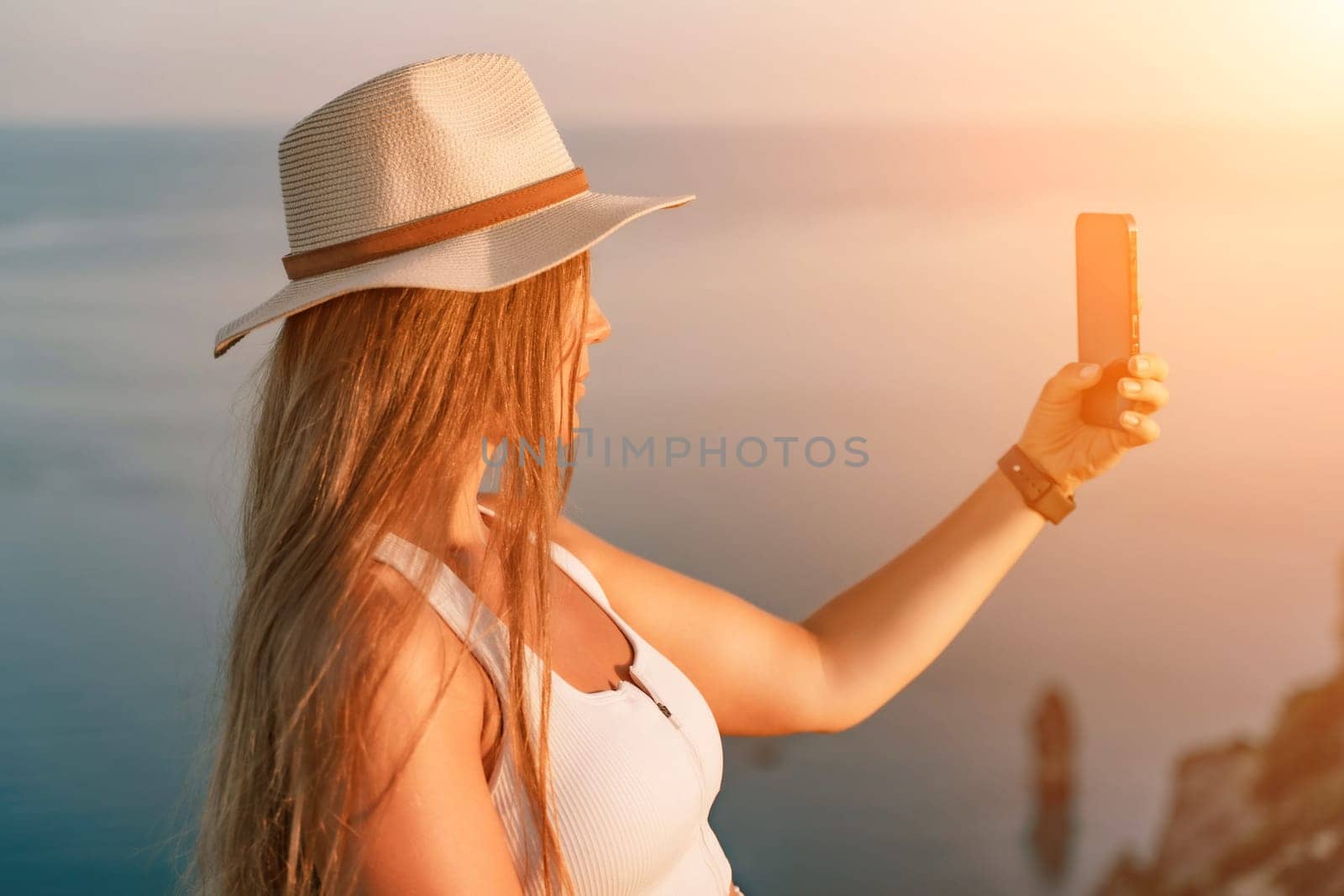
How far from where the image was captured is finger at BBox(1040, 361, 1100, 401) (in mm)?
1193

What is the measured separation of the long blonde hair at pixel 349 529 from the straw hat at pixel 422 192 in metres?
0.03

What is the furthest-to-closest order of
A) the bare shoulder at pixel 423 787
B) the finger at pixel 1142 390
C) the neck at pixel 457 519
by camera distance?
the finger at pixel 1142 390 → the neck at pixel 457 519 → the bare shoulder at pixel 423 787

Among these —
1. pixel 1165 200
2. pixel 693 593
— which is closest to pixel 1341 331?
pixel 1165 200

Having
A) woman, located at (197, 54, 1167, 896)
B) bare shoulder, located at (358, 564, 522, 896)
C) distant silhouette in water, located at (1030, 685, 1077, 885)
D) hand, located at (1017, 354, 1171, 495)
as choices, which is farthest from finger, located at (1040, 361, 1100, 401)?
distant silhouette in water, located at (1030, 685, 1077, 885)

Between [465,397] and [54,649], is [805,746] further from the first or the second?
[465,397]

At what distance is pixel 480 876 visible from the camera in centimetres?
80

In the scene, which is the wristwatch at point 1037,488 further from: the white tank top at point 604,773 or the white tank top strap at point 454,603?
the white tank top strap at point 454,603

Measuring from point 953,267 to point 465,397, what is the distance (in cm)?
150

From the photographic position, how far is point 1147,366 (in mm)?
1143

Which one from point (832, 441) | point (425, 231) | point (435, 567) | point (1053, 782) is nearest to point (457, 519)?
point (435, 567)

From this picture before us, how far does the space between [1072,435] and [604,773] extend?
2.05 feet

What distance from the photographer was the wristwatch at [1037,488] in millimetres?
1234

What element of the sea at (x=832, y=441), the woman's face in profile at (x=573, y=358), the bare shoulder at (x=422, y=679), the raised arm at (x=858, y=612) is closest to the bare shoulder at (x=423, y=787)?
the bare shoulder at (x=422, y=679)

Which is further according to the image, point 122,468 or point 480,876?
point 122,468
